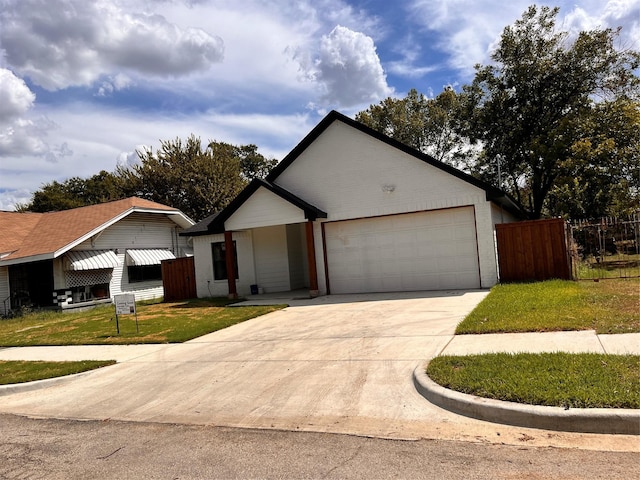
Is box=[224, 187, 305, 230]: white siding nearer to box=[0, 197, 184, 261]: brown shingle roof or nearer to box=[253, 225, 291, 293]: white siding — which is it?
box=[253, 225, 291, 293]: white siding

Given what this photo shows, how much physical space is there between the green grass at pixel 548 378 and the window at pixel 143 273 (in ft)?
68.2

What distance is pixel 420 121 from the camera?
127 ft

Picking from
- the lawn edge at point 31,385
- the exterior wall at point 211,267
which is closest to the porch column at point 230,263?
the exterior wall at point 211,267

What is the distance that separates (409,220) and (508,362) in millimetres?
10393

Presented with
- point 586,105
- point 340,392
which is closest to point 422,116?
point 586,105

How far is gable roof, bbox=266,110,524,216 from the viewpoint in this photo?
49.4 ft

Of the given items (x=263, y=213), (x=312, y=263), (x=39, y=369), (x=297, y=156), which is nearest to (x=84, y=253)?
(x=263, y=213)

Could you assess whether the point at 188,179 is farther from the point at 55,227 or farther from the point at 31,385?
the point at 31,385

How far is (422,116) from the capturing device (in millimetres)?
40094

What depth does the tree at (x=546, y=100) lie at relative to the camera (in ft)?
78.3

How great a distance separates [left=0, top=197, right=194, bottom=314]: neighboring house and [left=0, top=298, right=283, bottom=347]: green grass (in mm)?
3030

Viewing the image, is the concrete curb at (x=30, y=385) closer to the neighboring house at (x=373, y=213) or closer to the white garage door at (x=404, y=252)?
the neighboring house at (x=373, y=213)

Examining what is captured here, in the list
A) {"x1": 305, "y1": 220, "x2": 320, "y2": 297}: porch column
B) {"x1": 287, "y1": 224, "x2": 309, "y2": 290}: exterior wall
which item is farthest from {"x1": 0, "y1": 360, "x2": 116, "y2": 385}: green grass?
{"x1": 287, "y1": 224, "x2": 309, "y2": 290}: exterior wall

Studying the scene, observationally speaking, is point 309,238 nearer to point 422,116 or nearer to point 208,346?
point 208,346
